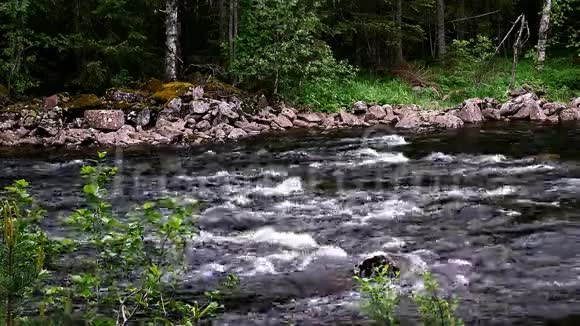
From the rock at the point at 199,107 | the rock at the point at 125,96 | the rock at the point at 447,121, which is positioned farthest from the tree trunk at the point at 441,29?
the rock at the point at 125,96

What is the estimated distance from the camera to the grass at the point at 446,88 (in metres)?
22.1

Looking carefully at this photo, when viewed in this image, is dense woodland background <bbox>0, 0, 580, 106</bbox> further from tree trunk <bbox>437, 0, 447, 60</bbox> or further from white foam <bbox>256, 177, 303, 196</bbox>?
white foam <bbox>256, 177, 303, 196</bbox>

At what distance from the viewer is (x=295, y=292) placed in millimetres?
6246

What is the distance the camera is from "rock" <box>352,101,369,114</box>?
69.6 feet

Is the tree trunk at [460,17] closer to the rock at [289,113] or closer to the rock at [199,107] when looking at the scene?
the rock at [289,113]

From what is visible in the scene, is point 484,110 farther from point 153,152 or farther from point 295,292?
point 295,292

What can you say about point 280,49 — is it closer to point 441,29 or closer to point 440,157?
point 440,157

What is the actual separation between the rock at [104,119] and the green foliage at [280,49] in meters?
5.09

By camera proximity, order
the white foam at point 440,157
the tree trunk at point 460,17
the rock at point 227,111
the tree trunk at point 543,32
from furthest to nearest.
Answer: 1. the tree trunk at point 460,17
2. the tree trunk at point 543,32
3. the rock at point 227,111
4. the white foam at point 440,157

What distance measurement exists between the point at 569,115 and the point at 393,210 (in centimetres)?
1222

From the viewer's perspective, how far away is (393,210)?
9.40m

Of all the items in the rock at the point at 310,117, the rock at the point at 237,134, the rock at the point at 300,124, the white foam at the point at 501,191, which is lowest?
the white foam at the point at 501,191

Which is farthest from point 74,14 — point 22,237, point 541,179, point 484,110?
point 22,237

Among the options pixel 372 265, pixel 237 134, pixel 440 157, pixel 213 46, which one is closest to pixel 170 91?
pixel 237 134
